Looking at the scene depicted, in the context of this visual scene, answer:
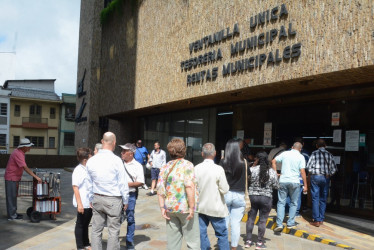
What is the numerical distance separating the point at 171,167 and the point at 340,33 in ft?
15.5

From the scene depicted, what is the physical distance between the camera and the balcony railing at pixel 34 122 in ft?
138

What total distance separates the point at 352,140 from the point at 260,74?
284cm

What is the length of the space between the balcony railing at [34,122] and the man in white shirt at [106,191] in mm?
40564

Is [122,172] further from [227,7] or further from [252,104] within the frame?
[252,104]

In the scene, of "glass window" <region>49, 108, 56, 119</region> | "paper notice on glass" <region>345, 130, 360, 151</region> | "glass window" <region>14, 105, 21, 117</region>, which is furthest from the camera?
"glass window" <region>49, 108, 56, 119</region>

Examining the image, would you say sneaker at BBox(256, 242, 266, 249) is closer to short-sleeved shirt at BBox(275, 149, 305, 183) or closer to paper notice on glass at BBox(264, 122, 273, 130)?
short-sleeved shirt at BBox(275, 149, 305, 183)

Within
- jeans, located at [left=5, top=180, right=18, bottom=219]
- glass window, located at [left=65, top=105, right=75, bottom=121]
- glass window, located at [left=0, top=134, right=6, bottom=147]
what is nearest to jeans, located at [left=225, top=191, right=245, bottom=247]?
jeans, located at [left=5, top=180, right=18, bottom=219]

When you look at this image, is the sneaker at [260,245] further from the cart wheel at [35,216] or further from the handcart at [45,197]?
the cart wheel at [35,216]

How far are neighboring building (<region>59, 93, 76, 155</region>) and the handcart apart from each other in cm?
3612

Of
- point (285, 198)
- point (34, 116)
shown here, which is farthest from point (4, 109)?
point (285, 198)

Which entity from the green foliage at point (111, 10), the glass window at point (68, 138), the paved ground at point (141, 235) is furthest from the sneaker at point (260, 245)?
the glass window at point (68, 138)

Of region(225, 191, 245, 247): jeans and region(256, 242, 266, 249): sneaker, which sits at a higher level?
region(225, 191, 245, 247): jeans

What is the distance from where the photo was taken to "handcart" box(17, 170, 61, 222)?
8.11 metres

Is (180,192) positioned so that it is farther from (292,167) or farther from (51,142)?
(51,142)
